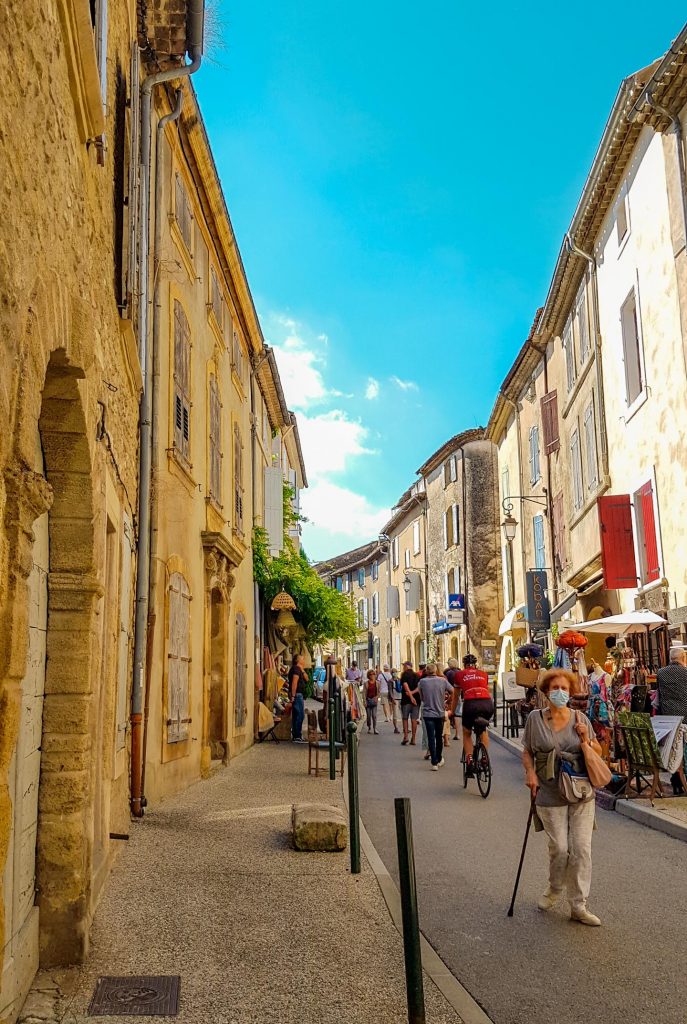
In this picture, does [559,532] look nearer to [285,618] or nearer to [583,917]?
[285,618]

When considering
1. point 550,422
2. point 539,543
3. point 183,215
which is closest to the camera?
point 183,215

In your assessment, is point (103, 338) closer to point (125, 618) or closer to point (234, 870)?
point (125, 618)

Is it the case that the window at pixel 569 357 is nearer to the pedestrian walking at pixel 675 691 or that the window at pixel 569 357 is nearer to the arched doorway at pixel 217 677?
the arched doorway at pixel 217 677

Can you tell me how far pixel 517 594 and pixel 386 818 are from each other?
2245cm

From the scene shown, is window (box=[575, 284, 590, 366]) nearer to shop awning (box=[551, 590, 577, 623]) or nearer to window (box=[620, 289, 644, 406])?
window (box=[620, 289, 644, 406])

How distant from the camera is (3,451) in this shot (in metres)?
2.96

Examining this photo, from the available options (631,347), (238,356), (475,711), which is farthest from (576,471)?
(475,711)

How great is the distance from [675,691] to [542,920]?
17.5ft

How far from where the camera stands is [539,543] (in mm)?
28719

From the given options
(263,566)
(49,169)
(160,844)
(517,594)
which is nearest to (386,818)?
(160,844)

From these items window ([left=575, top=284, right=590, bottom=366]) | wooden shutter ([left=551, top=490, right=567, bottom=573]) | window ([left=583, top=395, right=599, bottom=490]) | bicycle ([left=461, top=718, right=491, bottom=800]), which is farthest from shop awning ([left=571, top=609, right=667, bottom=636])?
wooden shutter ([left=551, top=490, right=567, bottom=573])

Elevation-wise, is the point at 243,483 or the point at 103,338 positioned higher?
the point at 243,483

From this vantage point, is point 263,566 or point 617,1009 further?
point 263,566

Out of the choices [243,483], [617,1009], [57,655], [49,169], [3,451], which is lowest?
[617,1009]
